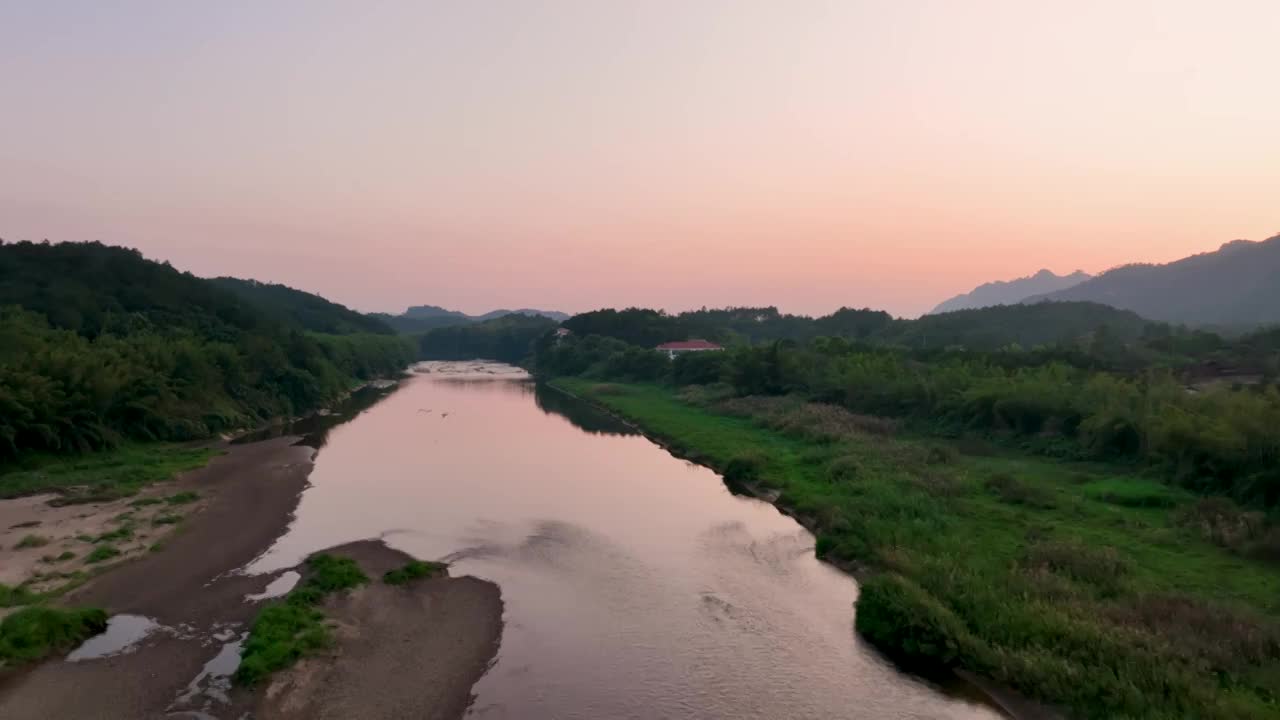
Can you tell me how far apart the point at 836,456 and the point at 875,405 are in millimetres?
13158

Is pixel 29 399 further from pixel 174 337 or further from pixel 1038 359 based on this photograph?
pixel 1038 359

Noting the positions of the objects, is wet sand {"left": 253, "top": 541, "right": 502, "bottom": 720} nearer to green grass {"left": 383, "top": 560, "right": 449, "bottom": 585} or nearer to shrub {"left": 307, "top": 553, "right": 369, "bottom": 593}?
green grass {"left": 383, "top": 560, "right": 449, "bottom": 585}

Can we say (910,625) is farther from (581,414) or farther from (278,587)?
(581,414)

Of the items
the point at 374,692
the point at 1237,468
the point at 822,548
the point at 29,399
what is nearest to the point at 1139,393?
the point at 1237,468

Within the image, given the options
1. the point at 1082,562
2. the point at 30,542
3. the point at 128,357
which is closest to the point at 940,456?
the point at 1082,562

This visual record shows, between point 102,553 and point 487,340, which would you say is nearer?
point 102,553

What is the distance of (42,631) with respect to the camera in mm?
12273

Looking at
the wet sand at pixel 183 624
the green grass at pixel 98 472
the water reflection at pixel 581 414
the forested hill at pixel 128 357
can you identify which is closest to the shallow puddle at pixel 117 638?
the wet sand at pixel 183 624

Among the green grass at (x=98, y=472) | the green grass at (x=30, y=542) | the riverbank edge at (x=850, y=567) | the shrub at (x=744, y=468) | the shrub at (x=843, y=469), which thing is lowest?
the riverbank edge at (x=850, y=567)

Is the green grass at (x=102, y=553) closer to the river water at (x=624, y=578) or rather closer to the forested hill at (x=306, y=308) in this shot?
the river water at (x=624, y=578)

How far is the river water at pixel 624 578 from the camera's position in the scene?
1138 centimetres

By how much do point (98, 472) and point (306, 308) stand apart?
387 ft

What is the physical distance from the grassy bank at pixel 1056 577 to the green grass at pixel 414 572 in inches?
368

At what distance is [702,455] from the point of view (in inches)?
1328
